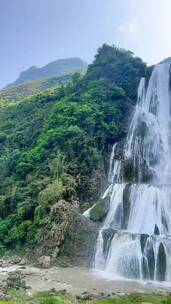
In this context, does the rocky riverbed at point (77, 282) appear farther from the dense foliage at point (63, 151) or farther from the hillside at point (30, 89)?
the hillside at point (30, 89)

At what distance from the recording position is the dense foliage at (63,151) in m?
28.3

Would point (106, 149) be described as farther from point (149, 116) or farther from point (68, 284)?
point (68, 284)

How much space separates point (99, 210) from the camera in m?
28.6

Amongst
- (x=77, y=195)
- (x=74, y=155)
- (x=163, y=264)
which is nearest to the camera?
(x=163, y=264)

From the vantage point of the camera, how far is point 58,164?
31203 mm

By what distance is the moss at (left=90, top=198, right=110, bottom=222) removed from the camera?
2825 cm

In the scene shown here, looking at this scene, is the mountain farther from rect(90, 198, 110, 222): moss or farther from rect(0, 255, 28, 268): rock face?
rect(0, 255, 28, 268): rock face

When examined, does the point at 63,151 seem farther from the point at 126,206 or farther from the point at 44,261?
the point at 44,261

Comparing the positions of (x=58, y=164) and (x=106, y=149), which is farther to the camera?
(x=106, y=149)

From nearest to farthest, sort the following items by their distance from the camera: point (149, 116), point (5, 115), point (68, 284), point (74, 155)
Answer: point (68, 284), point (74, 155), point (149, 116), point (5, 115)

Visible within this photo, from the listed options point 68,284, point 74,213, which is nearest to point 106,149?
point 74,213

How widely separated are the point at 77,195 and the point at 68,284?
981cm

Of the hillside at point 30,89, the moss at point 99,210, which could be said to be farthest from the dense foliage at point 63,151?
the hillside at point 30,89

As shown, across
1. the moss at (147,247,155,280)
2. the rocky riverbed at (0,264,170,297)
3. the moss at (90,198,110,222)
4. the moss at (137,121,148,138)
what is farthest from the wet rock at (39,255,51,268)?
the moss at (137,121,148,138)
